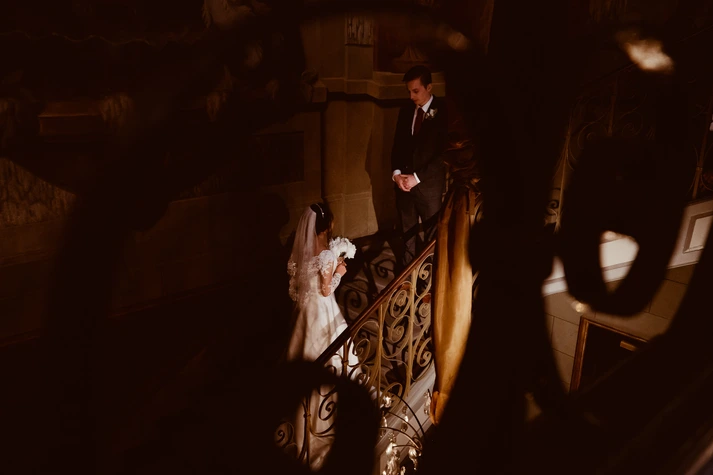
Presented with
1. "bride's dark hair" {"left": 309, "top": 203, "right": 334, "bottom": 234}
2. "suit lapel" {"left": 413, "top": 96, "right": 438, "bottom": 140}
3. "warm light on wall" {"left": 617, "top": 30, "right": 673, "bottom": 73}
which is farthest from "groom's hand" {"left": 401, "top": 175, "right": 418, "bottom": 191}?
"warm light on wall" {"left": 617, "top": 30, "right": 673, "bottom": 73}

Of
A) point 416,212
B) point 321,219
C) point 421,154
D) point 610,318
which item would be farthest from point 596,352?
point 321,219

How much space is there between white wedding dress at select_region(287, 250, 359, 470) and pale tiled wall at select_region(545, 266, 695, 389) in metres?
2.09

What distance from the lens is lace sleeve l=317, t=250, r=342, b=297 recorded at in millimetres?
4762

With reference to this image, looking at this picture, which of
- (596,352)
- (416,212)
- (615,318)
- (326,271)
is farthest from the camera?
(416,212)

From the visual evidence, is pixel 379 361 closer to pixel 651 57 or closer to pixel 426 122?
pixel 426 122

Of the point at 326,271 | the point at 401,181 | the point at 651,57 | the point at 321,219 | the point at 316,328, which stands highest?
the point at 651,57

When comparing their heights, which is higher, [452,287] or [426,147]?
[426,147]

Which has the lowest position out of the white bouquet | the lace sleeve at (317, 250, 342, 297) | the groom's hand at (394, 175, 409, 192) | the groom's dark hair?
the lace sleeve at (317, 250, 342, 297)

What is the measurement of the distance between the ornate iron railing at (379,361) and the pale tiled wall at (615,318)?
1.30 m

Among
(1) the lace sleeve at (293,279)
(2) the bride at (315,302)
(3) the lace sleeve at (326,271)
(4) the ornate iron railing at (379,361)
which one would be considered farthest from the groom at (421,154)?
(1) the lace sleeve at (293,279)

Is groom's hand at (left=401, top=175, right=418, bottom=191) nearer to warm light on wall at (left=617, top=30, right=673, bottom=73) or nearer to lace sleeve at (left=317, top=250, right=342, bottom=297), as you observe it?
lace sleeve at (left=317, top=250, right=342, bottom=297)

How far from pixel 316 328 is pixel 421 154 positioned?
2.08 meters

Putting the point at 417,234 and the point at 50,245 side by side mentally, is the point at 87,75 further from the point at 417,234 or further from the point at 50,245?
the point at 417,234

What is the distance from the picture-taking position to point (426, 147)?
5445 millimetres
